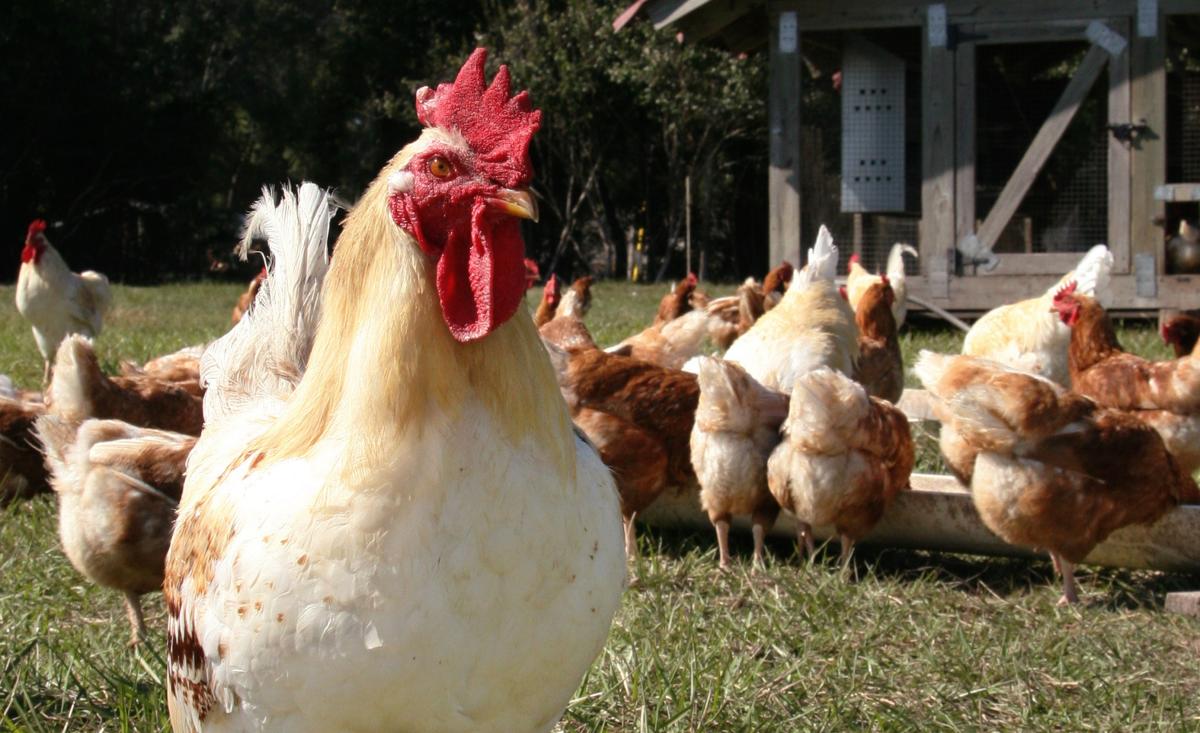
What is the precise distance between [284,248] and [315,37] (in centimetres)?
2882

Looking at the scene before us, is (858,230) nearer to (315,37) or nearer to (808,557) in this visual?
(808,557)

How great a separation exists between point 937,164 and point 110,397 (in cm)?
883

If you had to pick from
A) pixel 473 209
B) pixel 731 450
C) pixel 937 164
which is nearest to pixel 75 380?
pixel 731 450

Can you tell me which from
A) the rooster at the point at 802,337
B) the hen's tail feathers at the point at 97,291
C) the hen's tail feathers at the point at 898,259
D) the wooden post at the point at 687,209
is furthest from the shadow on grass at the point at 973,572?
the wooden post at the point at 687,209

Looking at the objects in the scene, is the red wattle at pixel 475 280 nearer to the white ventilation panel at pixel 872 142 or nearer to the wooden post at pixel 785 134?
the white ventilation panel at pixel 872 142

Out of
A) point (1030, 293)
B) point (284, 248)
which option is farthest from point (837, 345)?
point (1030, 293)

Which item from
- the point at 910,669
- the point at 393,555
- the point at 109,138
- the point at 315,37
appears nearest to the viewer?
the point at 393,555

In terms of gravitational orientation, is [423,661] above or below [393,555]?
below

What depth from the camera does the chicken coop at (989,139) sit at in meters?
11.8

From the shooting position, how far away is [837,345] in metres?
6.93

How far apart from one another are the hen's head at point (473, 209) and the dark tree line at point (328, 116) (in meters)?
21.1

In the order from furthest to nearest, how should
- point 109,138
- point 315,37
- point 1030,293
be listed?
point 315,37, point 109,138, point 1030,293

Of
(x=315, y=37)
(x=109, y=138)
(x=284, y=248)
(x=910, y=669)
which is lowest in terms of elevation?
(x=910, y=669)

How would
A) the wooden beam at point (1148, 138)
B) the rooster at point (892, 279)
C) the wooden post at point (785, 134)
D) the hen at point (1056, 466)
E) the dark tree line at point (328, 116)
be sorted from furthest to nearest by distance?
the dark tree line at point (328, 116), the wooden post at point (785, 134), the wooden beam at point (1148, 138), the rooster at point (892, 279), the hen at point (1056, 466)
